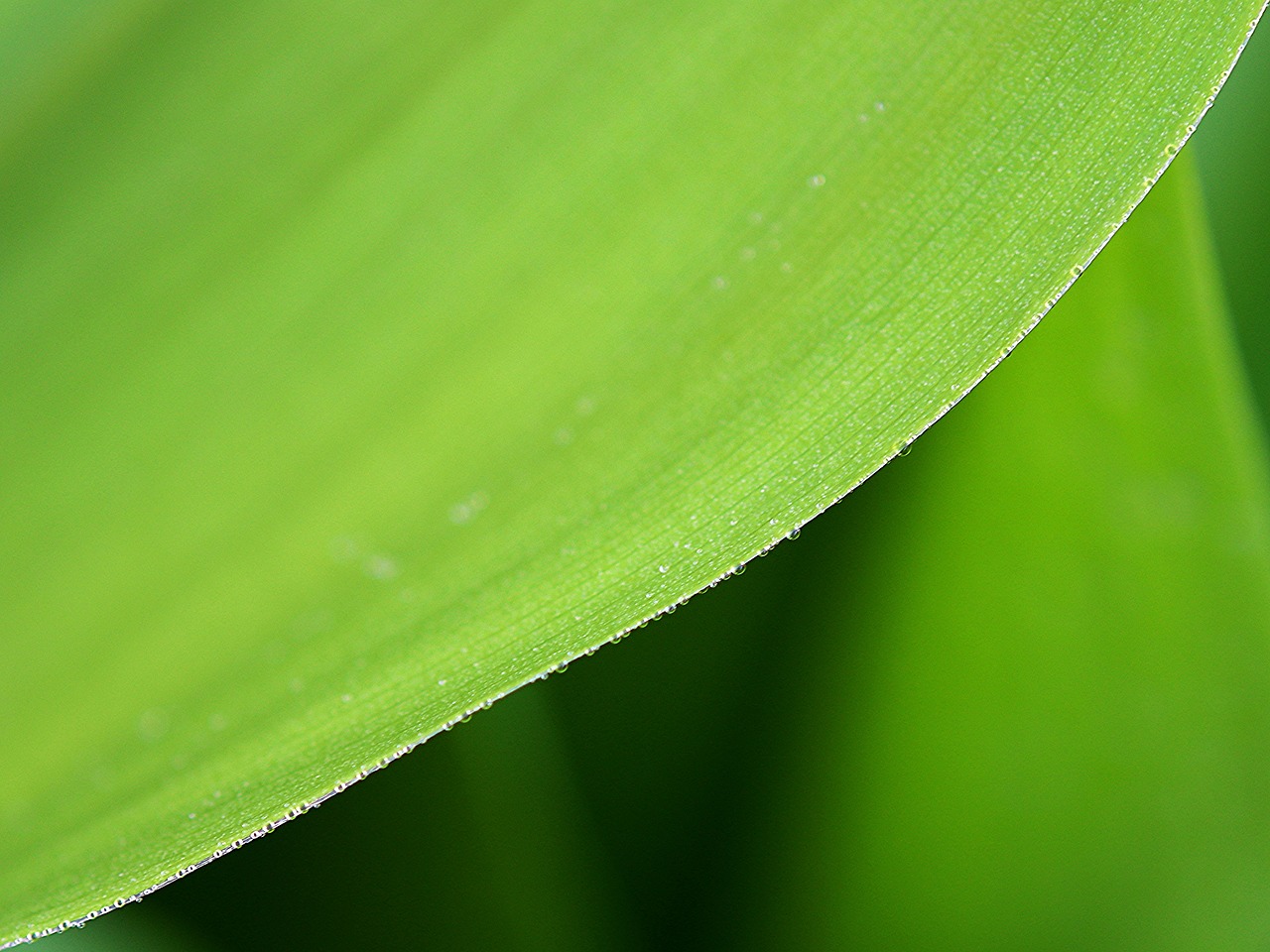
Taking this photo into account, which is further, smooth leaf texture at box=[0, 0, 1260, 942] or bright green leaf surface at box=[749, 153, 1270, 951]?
bright green leaf surface at box=[749, 153, 1270, 951]

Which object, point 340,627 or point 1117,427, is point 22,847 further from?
point 1117,427

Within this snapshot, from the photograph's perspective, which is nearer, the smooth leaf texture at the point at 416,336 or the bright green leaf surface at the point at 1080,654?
the smooth leaf texture at the point at 416,336

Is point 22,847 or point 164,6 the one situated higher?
point 164,6

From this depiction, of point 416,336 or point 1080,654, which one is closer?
point 416,336

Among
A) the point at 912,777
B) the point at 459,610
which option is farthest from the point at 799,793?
the point at 459,610
